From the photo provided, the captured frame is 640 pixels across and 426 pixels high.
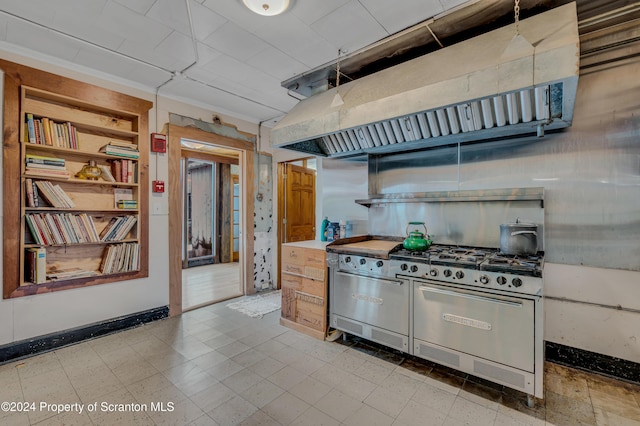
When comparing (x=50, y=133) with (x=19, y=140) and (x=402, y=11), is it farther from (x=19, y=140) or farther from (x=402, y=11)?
(x=402, y=11)

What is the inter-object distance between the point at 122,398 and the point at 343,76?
340 centimetres

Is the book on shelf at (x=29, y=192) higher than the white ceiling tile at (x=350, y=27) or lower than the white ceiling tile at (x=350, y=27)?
lower

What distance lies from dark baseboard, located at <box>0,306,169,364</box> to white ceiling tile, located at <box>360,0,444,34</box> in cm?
385

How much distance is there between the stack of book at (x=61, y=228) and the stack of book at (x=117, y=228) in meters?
0.09

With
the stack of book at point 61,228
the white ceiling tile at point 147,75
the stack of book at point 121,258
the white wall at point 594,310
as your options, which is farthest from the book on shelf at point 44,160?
the white wall at point 594,310

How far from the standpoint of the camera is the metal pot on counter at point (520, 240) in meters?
2.21

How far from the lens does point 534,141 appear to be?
256cm

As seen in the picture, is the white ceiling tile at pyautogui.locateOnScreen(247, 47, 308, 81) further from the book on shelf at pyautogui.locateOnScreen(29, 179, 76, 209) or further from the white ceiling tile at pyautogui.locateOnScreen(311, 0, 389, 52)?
the book on shelf at pyautogui.locateOnScreen(29, 179, 76, 209)

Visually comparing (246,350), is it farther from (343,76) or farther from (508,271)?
(343,76)

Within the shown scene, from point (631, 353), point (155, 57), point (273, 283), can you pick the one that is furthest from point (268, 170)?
point (631, 353)

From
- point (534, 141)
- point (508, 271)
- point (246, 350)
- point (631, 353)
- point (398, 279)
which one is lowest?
point (246, 350)

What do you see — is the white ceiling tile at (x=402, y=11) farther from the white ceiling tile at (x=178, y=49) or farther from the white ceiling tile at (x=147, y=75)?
the white ceiling tile at (x=147, y=75)

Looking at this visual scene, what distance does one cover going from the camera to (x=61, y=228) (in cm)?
270

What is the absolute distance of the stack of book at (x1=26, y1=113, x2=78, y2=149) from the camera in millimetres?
2572
